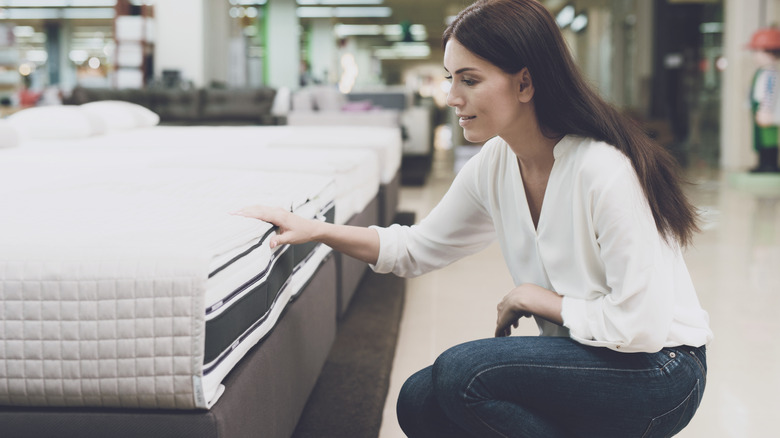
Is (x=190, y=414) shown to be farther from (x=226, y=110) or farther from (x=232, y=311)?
(x=226, y=110)

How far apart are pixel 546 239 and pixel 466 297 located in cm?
Answer: 186

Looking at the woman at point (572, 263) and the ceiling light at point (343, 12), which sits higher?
the ceiling light at point (343, 12)

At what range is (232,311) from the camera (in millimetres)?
1081

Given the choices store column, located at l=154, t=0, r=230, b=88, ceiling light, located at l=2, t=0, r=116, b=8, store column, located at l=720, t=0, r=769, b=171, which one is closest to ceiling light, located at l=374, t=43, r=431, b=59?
ceiling light, located at l=2, t=0, r=116, b=8

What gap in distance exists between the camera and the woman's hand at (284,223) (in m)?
1.35

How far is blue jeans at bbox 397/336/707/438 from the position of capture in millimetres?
1178

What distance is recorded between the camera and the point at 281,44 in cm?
1422

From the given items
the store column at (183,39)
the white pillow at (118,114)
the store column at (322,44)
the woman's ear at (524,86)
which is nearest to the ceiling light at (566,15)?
the store column at (322,44)

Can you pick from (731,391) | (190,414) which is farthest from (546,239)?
(731,391)

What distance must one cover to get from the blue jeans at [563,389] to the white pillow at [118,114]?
3.57m

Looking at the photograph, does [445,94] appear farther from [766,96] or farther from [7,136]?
[766,96]

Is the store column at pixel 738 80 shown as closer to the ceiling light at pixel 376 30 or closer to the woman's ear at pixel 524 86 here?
the woman's ear at pixel 524 86

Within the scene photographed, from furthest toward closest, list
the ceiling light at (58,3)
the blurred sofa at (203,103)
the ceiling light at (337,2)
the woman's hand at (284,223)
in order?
the ceiling light at (58,3) < the ceiling light at (337,2) < the blurred sofa at (203,103) < the woman's hand at (284,223)

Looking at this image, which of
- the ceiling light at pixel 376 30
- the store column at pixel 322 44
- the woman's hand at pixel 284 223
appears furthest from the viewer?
the ceiling light at pixel 376 30
